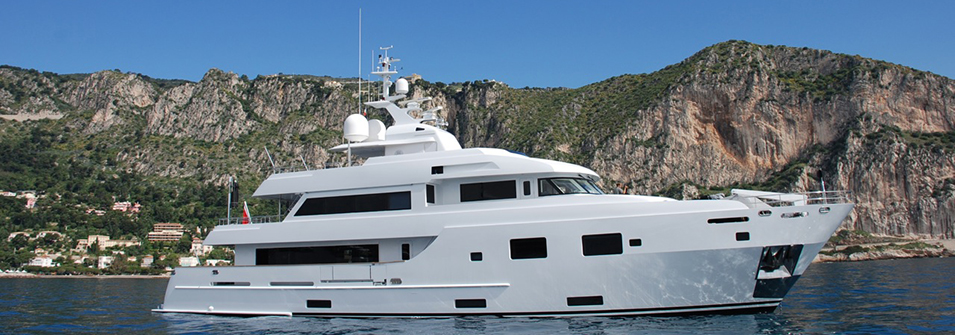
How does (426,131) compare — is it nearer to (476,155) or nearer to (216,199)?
(476,155)

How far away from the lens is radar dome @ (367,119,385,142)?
16.0 meters

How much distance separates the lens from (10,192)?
81750 millimetres

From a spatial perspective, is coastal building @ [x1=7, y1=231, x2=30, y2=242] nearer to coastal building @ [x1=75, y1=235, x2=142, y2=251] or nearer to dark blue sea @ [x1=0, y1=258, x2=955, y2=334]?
coastal building @ [x1=75, y1=235, x2=142, y2=251]

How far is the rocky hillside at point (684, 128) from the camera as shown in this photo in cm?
6675

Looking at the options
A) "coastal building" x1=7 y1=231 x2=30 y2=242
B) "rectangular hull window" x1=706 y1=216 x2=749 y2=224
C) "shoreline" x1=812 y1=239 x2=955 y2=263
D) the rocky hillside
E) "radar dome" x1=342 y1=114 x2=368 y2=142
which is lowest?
"shoreline" x1=812 y1=239 x2=955 y2=263

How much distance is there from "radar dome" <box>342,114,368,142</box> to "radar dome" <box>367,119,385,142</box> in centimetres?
44

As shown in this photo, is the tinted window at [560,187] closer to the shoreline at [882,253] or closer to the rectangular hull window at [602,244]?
the rectangular hull window at [602,244]

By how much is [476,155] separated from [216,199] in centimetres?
6720

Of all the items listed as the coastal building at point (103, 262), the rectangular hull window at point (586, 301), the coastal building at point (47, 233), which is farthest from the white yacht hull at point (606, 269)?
the coastal building at point (47, 233)

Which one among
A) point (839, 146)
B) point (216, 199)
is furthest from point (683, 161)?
point (216, 199)

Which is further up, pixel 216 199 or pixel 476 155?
pixel 216 199

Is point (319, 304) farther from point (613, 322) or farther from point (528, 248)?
point (613, 322)

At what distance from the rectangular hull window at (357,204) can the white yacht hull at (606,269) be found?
1.61ft

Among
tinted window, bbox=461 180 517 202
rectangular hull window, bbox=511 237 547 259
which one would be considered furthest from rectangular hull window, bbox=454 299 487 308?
tinted window, bbox=461 180 517 202
